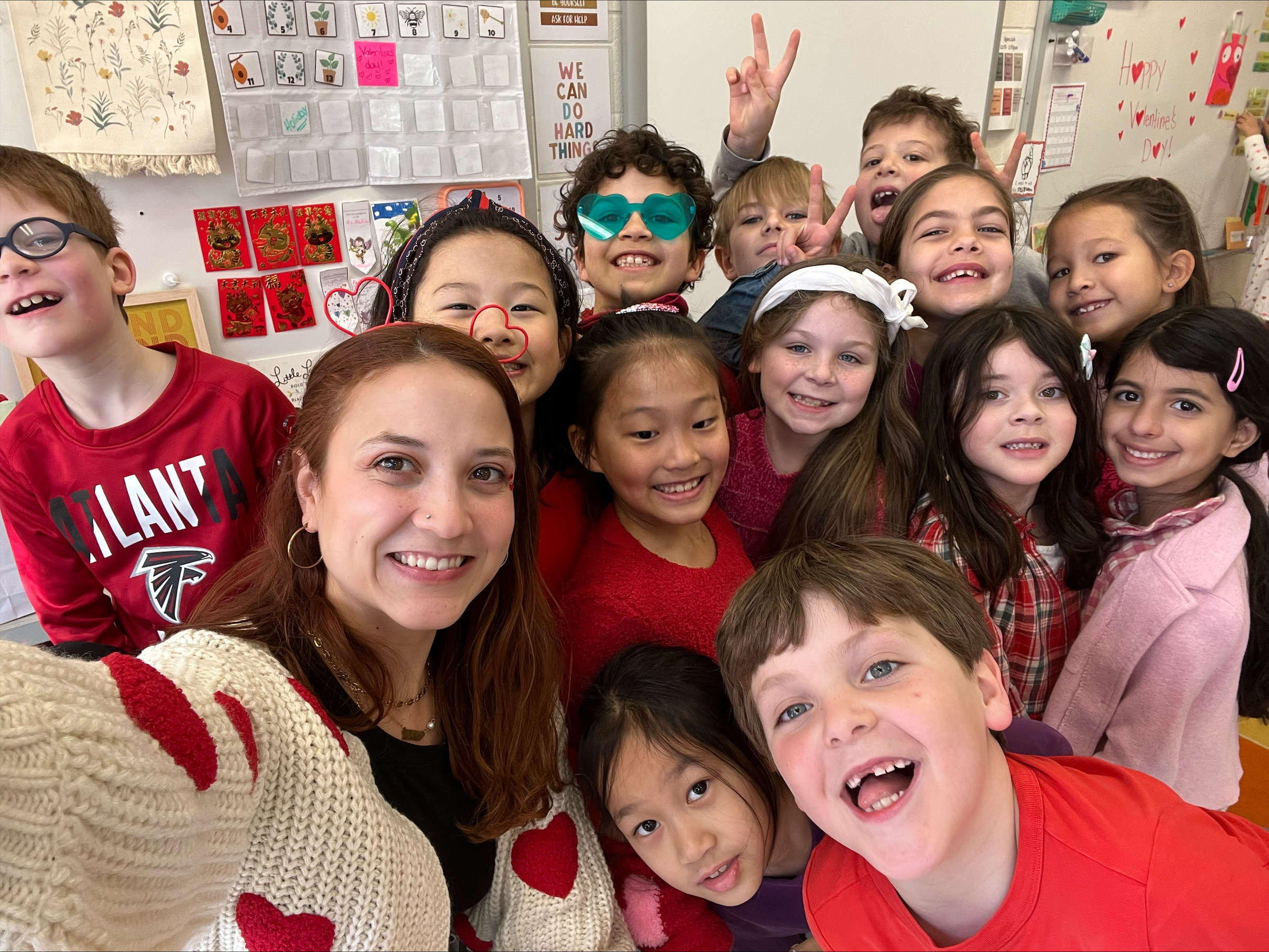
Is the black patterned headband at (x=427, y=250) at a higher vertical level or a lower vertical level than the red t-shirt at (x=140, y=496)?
higher

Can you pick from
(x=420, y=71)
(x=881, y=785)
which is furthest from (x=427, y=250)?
(x=881, y=785)

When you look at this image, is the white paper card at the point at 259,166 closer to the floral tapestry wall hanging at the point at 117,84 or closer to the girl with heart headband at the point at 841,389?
the floral tapestry wall hanging at the point at 117,84

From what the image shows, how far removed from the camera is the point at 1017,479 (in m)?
1.35

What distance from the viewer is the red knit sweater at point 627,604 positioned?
45.9 inches

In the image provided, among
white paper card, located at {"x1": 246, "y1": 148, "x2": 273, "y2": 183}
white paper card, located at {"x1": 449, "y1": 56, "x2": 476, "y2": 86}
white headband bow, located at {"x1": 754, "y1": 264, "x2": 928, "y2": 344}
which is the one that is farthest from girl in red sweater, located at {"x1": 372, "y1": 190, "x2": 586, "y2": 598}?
white paper card, located at {"x1": 449, "y1": 56, "x2": 476, "y2": 86}

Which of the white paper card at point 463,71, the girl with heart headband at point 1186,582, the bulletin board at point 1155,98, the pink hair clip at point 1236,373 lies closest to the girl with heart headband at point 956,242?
the girl with heart headband at point 1186,582

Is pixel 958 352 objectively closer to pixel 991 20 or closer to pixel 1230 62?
pixel 991 20

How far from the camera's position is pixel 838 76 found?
2.62 metres

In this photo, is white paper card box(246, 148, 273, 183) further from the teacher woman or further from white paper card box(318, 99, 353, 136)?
the teacher woman

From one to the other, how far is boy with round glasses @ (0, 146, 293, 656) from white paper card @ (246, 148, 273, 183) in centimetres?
43

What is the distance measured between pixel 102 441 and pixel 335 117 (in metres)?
1.00

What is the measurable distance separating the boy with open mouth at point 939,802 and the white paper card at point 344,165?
1523mm

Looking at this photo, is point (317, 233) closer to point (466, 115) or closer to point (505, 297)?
point (466, 115)

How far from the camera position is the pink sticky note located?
1.78 m
